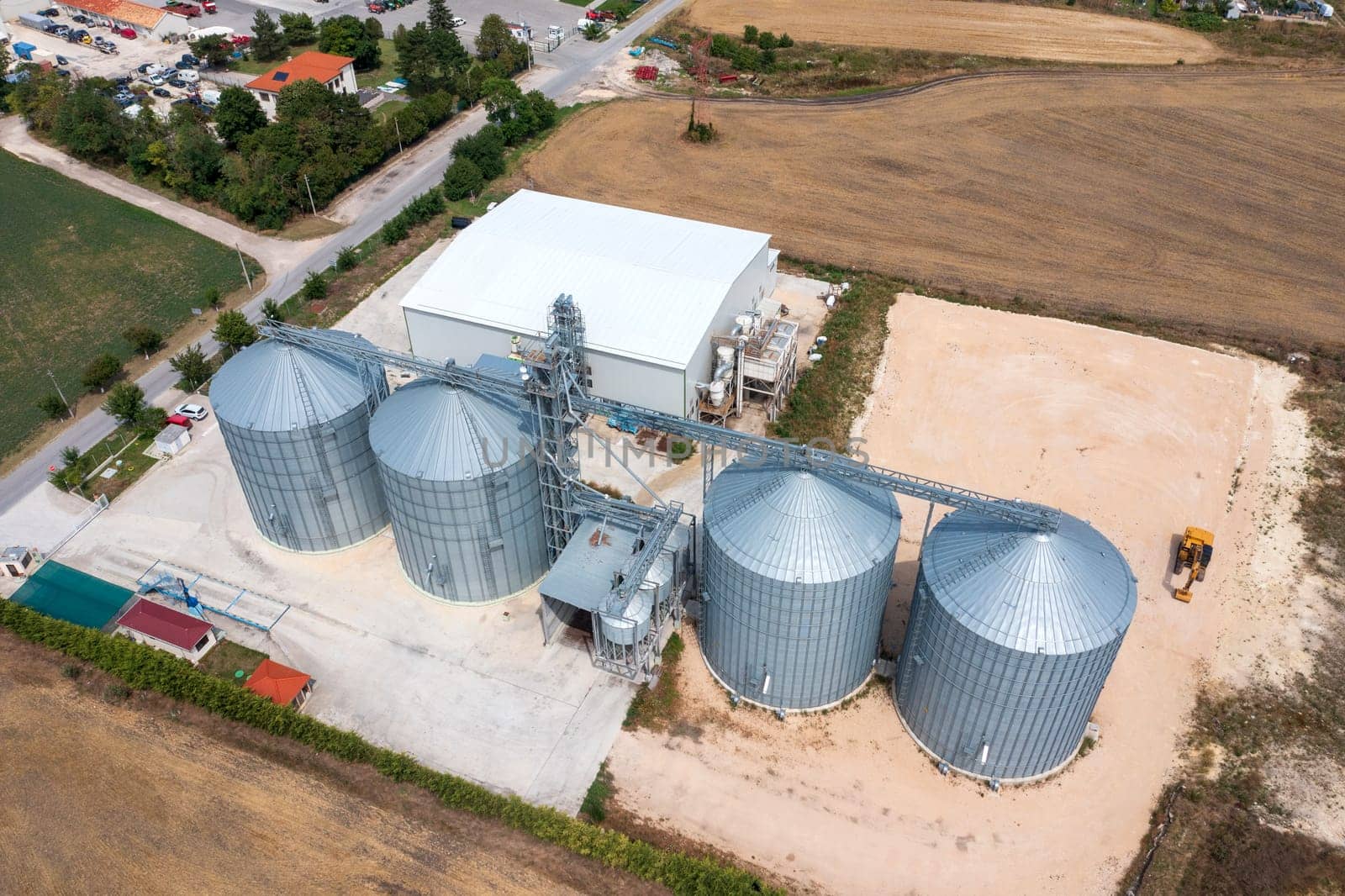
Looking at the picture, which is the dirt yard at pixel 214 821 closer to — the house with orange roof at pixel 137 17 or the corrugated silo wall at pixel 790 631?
the corrugated silo wall at pixel 790 631

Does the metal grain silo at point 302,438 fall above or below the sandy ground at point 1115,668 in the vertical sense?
above

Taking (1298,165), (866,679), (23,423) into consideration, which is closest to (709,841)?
(866,679)

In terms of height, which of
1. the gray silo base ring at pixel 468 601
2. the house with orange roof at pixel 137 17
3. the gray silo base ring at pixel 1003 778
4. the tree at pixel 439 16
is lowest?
the gray silo base ring at pixel 1003 778

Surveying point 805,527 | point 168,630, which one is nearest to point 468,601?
point 168,630

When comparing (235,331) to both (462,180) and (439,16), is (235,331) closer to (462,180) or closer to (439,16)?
(462,180)

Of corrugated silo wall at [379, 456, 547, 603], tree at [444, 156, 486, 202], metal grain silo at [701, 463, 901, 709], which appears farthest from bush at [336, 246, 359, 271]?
metal grain silo at [701, 463, 901, 709]

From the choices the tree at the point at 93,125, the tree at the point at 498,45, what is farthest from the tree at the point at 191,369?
the tree at the point at 498,45
